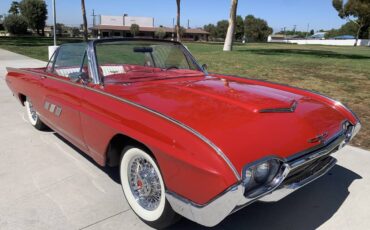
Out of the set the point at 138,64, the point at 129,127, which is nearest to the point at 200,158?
the point at 129,127

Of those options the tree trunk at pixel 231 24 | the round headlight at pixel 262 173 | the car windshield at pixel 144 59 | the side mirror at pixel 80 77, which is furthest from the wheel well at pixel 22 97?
the tree trunk at pixel 231 24

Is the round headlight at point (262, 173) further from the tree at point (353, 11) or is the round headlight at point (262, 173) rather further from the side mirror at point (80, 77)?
the tree at point (353, 11)

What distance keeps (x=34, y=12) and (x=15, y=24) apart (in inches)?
186

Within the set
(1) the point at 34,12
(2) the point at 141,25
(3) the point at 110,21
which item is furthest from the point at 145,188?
(2) the point at 141,25

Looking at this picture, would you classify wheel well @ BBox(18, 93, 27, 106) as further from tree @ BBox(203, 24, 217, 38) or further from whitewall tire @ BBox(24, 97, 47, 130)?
tree @ BBox(203, 24, 217, 38)

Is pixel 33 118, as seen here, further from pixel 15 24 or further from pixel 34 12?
pixel 34 12

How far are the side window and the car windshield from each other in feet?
0.79

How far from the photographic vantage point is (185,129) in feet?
7.06

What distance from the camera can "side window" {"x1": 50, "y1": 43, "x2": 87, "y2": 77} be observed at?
356 centimetres

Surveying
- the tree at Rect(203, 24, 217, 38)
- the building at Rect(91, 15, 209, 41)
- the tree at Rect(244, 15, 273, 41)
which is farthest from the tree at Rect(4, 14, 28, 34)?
the tree at Rect(203, 24, 217, 38)

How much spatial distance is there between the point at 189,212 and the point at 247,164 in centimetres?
45

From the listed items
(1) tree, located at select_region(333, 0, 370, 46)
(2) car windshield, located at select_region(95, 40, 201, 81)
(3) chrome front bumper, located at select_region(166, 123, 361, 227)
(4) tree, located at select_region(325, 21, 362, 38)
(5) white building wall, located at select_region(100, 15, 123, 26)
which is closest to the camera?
(3) chrome front bumper, located at select_region(166, 123, 361, 227)

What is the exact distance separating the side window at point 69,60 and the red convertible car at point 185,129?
30 millimetres

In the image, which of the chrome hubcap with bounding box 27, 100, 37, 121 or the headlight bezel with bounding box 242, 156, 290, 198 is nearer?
the headlight bezel with bounding box 242, 156, 290, 198
